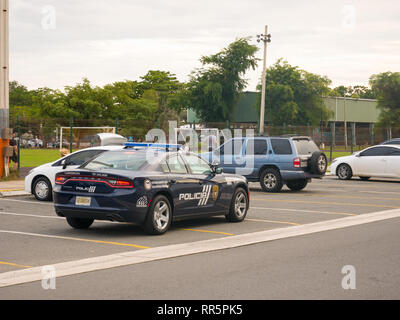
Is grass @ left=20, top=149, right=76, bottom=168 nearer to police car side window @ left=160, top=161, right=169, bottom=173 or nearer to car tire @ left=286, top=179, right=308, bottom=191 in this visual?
car tire @ left=286, top=179, right=308, bottom=191

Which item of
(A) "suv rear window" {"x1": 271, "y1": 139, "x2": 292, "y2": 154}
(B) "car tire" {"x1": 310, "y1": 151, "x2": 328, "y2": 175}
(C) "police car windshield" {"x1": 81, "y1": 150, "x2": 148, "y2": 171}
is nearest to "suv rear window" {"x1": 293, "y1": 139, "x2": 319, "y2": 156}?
(A) "suv rear window" {"x1": 271, "y1": 139, "x2": 292, "y2": 154}

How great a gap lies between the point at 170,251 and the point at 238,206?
4053 millimetres

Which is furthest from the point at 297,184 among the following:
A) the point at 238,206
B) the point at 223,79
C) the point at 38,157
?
the point at 223,79

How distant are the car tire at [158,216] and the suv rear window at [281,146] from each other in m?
10.4

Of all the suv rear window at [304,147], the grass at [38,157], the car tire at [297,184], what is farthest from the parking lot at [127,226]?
the grass at [38,157]

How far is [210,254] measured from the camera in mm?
9477

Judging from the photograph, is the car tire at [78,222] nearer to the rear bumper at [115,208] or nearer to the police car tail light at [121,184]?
the rear bumper at [115,208]

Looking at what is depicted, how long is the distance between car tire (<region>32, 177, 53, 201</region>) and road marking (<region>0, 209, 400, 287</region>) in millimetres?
7315

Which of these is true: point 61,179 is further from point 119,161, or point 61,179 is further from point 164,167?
point 164,167

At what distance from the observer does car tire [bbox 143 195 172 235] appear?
11.0 m

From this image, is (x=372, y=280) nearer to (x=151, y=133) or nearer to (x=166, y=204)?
(x=166, y=204)

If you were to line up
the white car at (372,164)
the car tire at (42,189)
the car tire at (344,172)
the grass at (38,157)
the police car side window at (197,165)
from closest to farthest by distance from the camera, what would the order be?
1. the police car side window at (197,165)
2. the car tire at (42,189)
3. the white car at (372,164)
4. the car tire at (344,172)
5. the grass at (38,157)

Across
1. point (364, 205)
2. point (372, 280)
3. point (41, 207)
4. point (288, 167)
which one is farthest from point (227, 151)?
point (372, 280)

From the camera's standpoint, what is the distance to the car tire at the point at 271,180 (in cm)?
2108
